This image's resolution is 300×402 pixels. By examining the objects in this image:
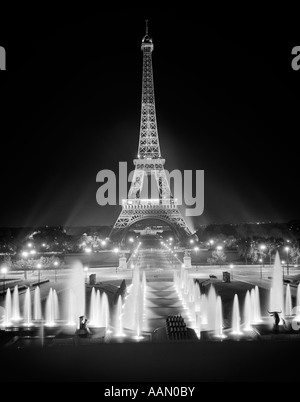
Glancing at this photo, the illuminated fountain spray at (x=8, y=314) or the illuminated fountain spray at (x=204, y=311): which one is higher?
the illuminated fountain spray at (x=204, y=311)

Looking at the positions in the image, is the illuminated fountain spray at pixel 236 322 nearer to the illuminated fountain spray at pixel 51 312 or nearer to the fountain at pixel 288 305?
the fountain at pixel 288 305

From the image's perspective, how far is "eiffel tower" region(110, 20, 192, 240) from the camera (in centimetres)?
6881

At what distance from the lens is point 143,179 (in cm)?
7500

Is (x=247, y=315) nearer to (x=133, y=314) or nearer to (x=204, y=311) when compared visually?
(x=204, y=311)

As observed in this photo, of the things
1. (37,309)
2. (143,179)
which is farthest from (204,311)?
(143,179)

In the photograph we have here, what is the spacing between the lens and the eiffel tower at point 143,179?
6881cm

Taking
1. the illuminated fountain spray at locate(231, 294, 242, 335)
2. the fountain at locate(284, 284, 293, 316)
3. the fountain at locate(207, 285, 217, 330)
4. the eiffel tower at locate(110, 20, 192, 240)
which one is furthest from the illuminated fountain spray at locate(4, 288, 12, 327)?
the eiffel tower at locate(110, 20, 192, 240)

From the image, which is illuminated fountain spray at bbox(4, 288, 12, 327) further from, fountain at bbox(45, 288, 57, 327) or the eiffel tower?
the eiffel tower

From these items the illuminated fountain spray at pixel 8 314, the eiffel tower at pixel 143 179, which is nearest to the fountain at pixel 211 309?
the illuminated fountain spray at pixel 8 314

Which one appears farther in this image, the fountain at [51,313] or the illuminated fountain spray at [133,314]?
the fountain at [51,313]

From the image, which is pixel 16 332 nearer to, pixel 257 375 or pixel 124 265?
pixel 257 375

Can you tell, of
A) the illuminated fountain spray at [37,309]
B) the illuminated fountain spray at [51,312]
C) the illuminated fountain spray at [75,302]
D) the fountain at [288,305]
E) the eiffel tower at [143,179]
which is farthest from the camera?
the eiffel tower at [143,179]

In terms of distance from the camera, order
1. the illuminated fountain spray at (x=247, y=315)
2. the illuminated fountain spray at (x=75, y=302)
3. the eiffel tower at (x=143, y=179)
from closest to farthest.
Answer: the illuminated fountain spray at (x=247, y=315)
the illuminated fountain spray at (x=75, y=302)
the eiffel tower at (x=143, y=179)

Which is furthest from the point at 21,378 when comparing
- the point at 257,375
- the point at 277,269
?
the point at 277,269
